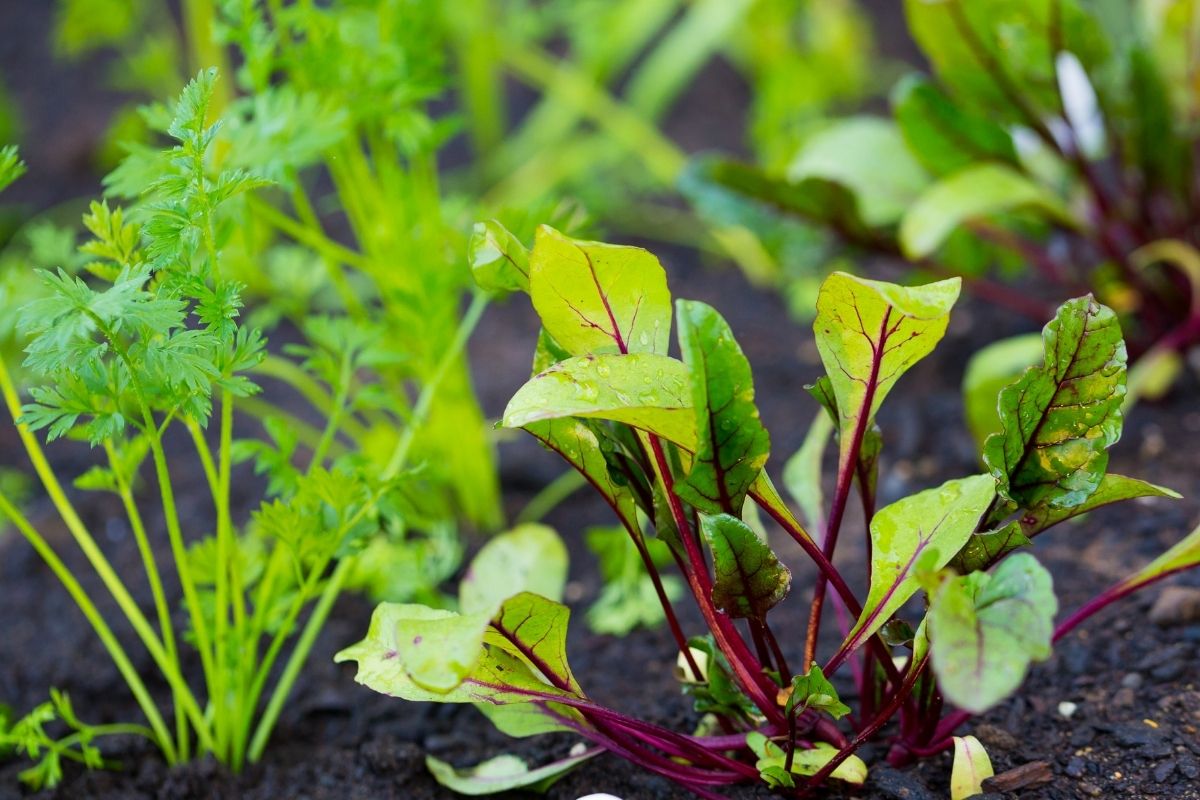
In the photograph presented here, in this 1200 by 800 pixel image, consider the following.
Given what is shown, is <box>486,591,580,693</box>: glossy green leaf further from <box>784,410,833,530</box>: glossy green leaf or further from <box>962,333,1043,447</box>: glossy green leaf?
<box>962,333,1043,447</box>: glossy green leaf

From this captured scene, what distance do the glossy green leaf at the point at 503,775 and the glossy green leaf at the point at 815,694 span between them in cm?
25

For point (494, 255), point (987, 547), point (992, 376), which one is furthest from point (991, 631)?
point (992, 376)

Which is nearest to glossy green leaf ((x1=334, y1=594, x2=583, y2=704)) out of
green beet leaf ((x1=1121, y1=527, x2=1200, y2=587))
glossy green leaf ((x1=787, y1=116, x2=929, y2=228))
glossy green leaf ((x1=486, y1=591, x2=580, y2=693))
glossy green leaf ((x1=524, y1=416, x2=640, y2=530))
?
glossy green leaf ((x1=486, y1=591, x2=580, y2=693))

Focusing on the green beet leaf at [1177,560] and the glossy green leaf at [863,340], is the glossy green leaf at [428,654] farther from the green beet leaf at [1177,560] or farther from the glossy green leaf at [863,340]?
the green beet leaf at [1177,560]

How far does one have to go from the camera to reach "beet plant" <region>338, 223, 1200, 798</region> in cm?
82

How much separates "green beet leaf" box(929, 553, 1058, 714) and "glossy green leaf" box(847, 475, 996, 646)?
82 mm

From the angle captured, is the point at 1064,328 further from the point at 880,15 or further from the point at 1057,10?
the point at 880,15

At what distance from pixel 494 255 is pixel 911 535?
0.43m

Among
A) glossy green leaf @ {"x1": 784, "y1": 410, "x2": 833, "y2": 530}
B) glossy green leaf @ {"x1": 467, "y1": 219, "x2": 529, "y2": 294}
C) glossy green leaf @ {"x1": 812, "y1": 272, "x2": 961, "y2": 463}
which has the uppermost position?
glossy green leaf @ {"x1": 467, "y1": 219, "x2": 529, "y2": 294}

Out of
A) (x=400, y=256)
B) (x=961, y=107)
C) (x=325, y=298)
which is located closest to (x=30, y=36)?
(x=325, y=298)

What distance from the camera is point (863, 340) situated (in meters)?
0.91

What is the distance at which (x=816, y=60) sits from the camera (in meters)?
2.60

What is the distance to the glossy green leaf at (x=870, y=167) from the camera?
191cm

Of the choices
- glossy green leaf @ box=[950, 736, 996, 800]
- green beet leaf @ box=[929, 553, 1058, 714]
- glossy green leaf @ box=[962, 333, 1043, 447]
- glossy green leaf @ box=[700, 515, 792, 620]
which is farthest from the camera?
glossy green leaf @ box=[962, 333, 1043, 447]
